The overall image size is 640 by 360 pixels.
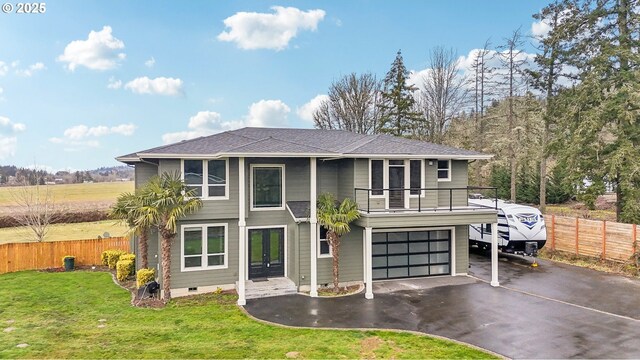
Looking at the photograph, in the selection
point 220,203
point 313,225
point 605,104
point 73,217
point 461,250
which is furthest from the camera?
point 73,217

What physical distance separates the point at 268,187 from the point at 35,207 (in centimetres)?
1547

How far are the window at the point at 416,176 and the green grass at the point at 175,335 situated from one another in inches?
252

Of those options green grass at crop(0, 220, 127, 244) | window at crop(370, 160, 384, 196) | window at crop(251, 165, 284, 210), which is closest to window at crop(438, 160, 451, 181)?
window at crop(370, 160, 384, 196)

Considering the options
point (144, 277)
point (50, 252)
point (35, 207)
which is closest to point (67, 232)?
point (35, 207)

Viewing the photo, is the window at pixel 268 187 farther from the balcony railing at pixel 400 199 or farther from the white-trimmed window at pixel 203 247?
the balcony railing at pixel 400 199

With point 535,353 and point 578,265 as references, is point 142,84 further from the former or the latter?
point 578,265

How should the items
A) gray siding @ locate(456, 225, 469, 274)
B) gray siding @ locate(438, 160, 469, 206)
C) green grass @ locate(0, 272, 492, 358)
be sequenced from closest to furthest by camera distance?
green grass @ locate(0, 272, 492, 358), gray siding @ locate(456, 225, 469, 274), gray siding @ locate(438, 160, 469, 206)

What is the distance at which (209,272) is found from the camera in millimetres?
13078

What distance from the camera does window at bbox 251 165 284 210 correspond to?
13.9 m

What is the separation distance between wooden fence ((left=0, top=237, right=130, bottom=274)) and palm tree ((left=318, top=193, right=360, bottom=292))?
11654 millimetres

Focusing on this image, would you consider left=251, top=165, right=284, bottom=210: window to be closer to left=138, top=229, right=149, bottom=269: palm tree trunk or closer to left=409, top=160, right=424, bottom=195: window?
left=138, top=229, right=149, bottom=269: palm tree trunk

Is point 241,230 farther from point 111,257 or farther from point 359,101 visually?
point 359,101

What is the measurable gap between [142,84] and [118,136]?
4843 mm

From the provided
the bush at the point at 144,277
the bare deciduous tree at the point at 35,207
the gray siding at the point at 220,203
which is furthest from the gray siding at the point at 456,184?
the bare deciduous tree at the point at 35,207
